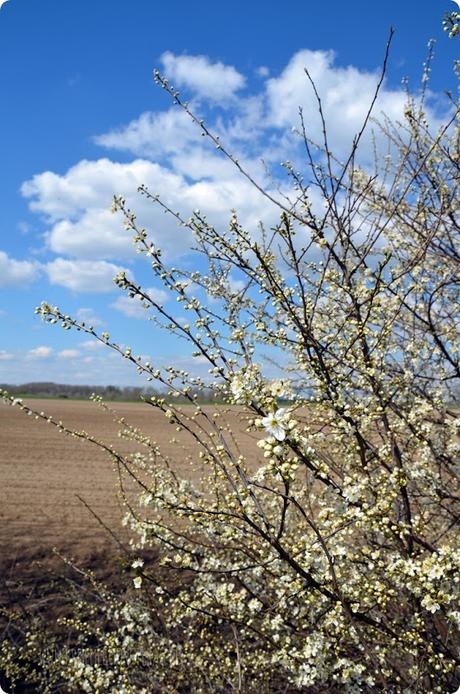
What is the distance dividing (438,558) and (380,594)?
0.39 m

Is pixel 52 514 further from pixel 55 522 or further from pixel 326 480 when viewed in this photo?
pixel 326 480

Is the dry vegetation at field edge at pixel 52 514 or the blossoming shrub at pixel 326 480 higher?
the blossoming shrub at pixel 326 480

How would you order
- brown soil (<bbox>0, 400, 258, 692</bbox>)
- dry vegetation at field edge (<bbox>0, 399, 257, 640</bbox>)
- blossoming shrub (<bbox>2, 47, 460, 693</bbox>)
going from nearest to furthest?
blossoming shrub (<bbox>2, 47, 460, 693</bbox>) → brown soil (<bbox>0, 400, 258, 692</bbox>) → dry vegetation at field edge (<bbox>0, 399, 257, 640</bbox>)

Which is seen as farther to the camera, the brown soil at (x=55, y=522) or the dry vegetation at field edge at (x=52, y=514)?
the dry vegetation at field edge at (x=52, y=514)

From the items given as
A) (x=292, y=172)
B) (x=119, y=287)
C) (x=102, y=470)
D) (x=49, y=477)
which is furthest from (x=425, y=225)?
(x=102, y=470)

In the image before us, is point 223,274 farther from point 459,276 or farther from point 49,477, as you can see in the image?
point 49,477

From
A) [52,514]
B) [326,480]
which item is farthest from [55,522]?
[326,480]

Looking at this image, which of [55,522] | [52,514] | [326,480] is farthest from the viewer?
[52,514]

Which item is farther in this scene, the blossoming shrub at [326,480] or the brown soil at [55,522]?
the brown soil at [55,522]

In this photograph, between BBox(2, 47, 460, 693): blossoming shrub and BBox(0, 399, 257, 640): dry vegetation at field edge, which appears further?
BBox(0, 399, 257, 640): dry vegetation at field edge

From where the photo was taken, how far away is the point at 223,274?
3949 mm

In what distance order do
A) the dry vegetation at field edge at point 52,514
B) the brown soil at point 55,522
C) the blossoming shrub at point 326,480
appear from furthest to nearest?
the dry vegetation at field edge at point 52,514 → the brown soil at point 55,522 → the blossoming shrub at point 326,480

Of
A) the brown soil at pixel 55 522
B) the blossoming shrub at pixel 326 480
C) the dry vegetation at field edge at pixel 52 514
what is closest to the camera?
the blossoming shrub at pixel 326 480

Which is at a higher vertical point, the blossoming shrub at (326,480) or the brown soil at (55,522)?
the blossoming shrub at (326,480)
